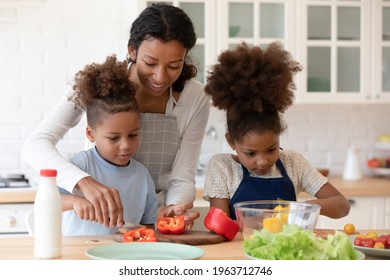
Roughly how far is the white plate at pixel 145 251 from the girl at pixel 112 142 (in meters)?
0.46

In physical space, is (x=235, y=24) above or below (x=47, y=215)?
above

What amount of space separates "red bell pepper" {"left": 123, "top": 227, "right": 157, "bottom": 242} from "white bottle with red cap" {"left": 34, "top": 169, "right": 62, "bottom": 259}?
0.20 metres

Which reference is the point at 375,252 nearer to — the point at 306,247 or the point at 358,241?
the point at 358,241

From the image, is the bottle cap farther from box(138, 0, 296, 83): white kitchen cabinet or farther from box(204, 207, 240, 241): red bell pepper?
box(138, 0, 296, 83): white kitchen cabinet

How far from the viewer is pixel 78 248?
4.81 feet

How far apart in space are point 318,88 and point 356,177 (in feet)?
1.66

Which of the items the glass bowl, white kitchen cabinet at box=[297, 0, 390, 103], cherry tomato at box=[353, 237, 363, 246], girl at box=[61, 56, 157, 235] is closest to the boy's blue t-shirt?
girl at box=[61, 56, 157, 235]

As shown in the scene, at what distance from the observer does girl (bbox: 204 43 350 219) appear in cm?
197

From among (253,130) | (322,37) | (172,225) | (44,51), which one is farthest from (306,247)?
(44,51)

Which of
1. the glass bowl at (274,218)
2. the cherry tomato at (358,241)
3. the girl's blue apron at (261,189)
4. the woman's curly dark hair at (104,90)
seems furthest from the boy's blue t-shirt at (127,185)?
the cherry tomato at (358,241)

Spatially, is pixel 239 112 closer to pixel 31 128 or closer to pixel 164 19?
pixel 164 19

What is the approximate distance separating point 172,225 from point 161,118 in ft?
1.62

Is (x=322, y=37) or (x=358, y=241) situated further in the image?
(x=322, y=37)

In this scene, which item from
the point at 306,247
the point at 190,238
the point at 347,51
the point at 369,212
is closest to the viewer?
the point at 306,247
